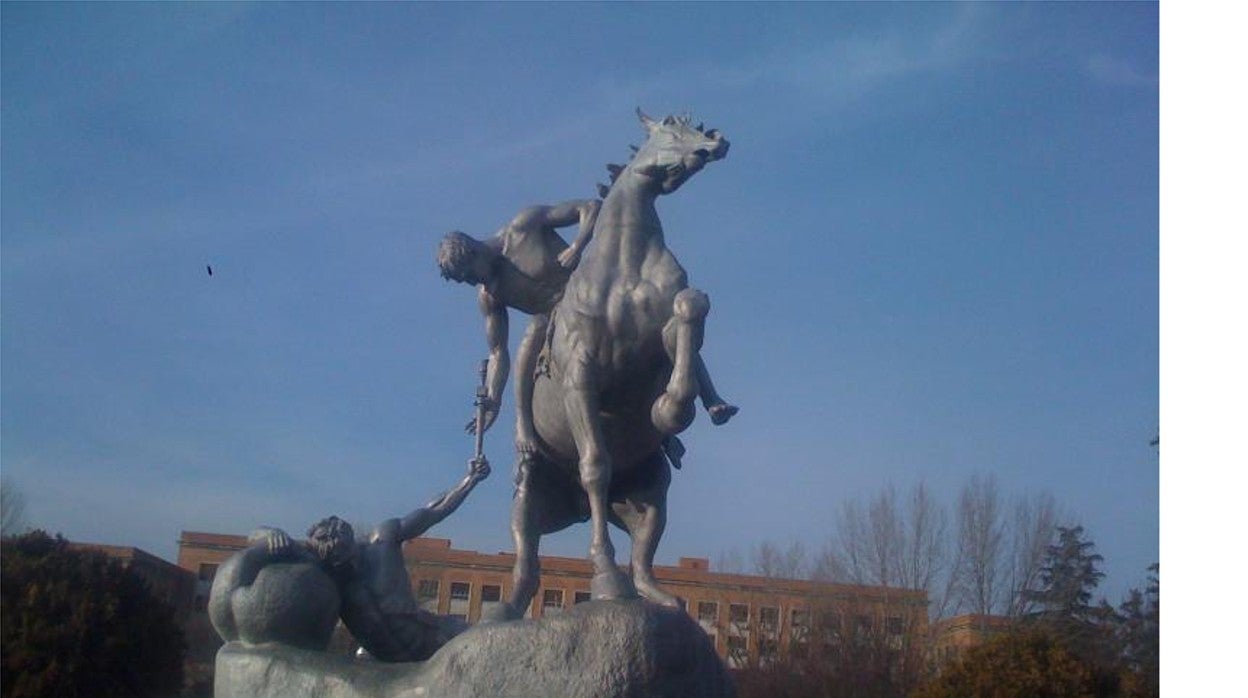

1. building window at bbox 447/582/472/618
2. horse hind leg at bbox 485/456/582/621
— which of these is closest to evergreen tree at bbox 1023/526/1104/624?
building window at bbox 447/582/472/618

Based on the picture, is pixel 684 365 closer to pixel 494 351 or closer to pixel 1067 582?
pixel 494 351

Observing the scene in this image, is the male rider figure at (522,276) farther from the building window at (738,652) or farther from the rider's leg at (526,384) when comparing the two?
the building window at (738,652)

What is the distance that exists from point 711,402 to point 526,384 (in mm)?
1183

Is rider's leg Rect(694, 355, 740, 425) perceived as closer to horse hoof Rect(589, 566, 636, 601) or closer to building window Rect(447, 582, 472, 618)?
horse hoof Rect(589, 566, 636, 601)

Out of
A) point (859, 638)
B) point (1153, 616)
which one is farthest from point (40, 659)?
point (1153, 616)

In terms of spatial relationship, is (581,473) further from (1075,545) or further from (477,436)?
(1075,545)

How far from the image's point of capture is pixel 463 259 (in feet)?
23.6

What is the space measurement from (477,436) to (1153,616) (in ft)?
78.8

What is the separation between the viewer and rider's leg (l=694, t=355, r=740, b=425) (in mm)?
6484

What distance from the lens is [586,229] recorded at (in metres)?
7.35

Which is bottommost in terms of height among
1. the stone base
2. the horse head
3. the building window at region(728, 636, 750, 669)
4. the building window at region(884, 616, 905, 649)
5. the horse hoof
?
the stone base

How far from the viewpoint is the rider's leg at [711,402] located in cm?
648

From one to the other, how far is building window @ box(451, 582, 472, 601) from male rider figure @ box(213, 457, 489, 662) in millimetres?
24474

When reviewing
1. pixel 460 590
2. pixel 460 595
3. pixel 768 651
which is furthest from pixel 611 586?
pixel 768 651
